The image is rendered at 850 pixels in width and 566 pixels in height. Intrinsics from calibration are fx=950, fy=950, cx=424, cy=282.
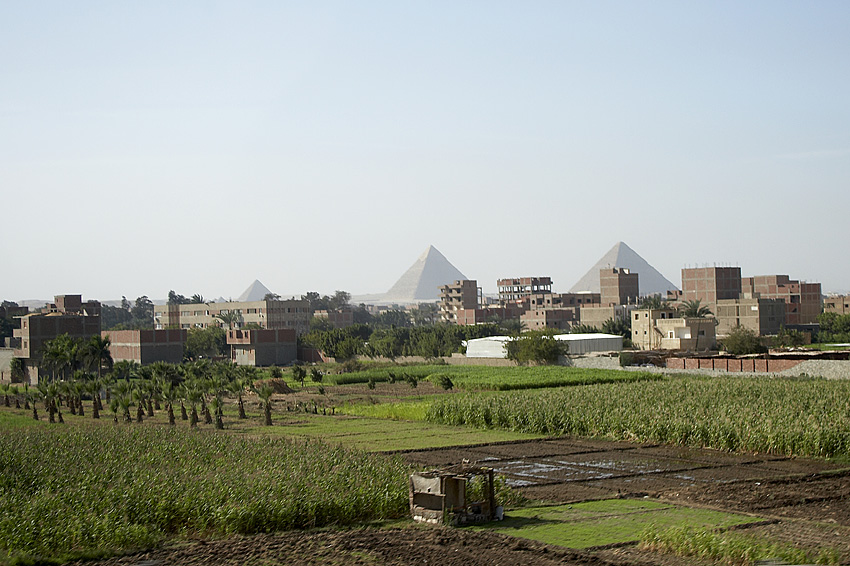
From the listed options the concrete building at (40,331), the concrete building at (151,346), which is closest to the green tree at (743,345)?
the concrete building at (151,346)

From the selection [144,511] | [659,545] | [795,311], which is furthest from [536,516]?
[795,311]

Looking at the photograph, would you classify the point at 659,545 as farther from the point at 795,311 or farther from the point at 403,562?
the point at 795,311

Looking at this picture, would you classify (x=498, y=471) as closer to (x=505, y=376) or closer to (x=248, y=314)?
(x=505, y=376)

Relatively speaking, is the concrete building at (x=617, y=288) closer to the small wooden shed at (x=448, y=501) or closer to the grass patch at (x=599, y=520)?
the grass patch at (x=599, y=520)

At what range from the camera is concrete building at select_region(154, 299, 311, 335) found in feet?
459

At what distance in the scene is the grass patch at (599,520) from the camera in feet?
57.3

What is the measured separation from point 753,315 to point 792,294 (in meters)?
33.7

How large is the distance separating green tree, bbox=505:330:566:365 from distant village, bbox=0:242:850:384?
21.8 ft

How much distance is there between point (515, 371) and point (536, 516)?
158 feet

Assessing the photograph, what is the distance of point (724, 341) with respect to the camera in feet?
268

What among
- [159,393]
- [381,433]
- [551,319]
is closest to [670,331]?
[159,393]

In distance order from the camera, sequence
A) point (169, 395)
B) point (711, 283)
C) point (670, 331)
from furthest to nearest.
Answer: point (711, 283), point (670, 331), point (169, 395)

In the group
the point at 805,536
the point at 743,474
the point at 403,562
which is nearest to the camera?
the point at 403,562

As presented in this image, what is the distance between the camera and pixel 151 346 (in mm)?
88688
